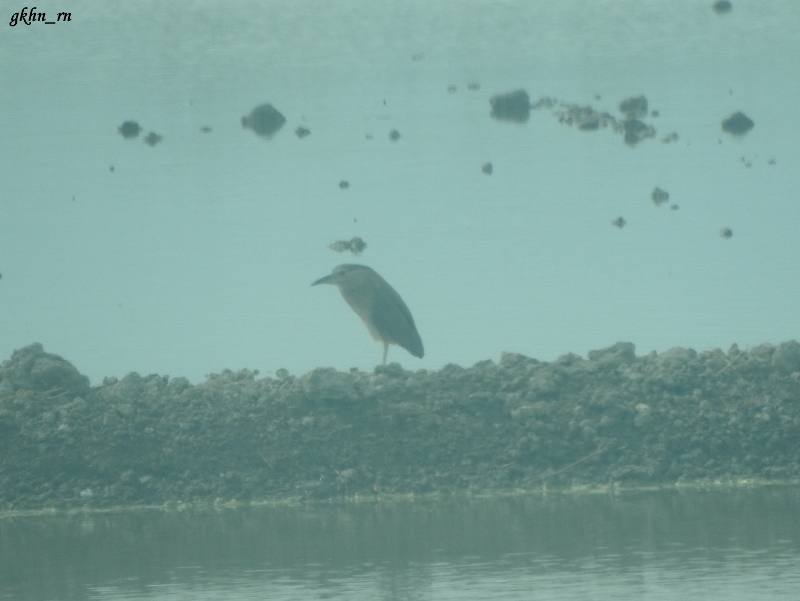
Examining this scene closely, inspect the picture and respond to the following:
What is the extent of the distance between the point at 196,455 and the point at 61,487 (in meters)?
1.27

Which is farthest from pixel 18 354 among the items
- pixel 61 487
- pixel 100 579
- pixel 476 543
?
pixel 476 543

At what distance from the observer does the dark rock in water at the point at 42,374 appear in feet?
52.0

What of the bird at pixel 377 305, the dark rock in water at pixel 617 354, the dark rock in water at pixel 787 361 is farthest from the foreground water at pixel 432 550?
the bird at pixel 377 305

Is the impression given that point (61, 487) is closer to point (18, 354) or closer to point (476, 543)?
point (18, 354)

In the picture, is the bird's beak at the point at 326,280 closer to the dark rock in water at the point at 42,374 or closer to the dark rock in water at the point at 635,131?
the dark rock in water at the point at 42,374

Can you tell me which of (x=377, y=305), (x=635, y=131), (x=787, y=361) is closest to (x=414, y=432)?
(x=377, y=305)

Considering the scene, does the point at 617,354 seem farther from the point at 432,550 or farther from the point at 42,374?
the point at 42,374

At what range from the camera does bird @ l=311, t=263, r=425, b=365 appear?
17.7 m

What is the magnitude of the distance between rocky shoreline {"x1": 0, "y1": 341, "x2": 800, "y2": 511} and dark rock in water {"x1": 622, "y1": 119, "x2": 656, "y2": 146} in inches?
481

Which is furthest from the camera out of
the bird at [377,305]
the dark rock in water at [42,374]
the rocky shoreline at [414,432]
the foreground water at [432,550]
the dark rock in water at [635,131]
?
the dark rock in water at [635,131]

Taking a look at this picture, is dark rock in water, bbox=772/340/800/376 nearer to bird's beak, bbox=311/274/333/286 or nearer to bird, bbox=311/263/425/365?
bird, bbox=311/263/425/365

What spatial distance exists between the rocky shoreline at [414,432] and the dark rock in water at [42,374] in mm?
156

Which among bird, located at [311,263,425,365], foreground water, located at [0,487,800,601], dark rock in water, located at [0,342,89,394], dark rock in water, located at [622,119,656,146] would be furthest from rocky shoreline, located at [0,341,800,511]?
dark rock in water, located at [622,119,656,146]

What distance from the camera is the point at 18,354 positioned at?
53.7 ft
